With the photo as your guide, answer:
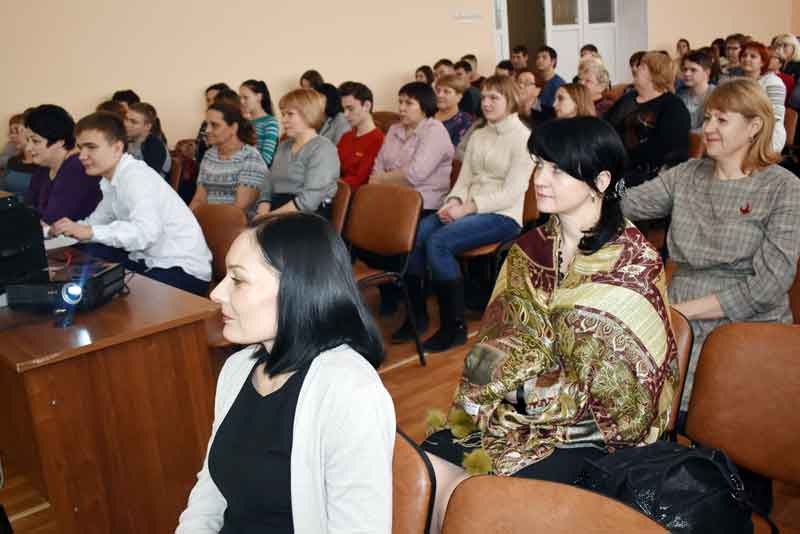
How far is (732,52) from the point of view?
8172 mm

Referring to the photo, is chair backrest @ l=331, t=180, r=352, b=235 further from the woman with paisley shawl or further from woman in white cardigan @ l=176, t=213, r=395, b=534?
woman in white cardigan @ l=176, t=213, r=395, b=534

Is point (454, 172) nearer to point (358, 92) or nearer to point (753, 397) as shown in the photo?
point (358, 92)

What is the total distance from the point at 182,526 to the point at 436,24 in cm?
711

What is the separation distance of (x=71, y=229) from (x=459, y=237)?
5.61 ft

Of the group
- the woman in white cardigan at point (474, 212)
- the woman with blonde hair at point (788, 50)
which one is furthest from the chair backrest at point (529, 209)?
the woman with blonde hair at point (788, 50)

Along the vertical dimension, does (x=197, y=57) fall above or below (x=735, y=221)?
above

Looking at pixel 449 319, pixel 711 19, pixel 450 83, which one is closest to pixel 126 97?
pixel 450 83

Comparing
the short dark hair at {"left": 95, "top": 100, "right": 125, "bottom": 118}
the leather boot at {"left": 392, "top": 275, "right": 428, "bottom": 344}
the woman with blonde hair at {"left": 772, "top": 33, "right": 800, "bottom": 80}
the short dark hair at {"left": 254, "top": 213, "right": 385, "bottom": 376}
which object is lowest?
the leather boot at {"left": 392, "top": 275, "right": 428, "bottom": 344}

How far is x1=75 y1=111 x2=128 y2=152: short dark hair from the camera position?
10.0ft

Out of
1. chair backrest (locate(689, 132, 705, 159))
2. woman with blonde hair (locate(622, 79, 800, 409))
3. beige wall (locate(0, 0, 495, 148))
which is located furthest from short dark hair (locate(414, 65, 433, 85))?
woman with blonde hair (locate(622, 79, 800, 409))

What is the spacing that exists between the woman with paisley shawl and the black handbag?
18cm

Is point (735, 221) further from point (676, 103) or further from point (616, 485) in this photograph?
point (676, 103)

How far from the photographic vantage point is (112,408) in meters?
2.16

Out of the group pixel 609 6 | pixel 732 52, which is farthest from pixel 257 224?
pixel 609 6
